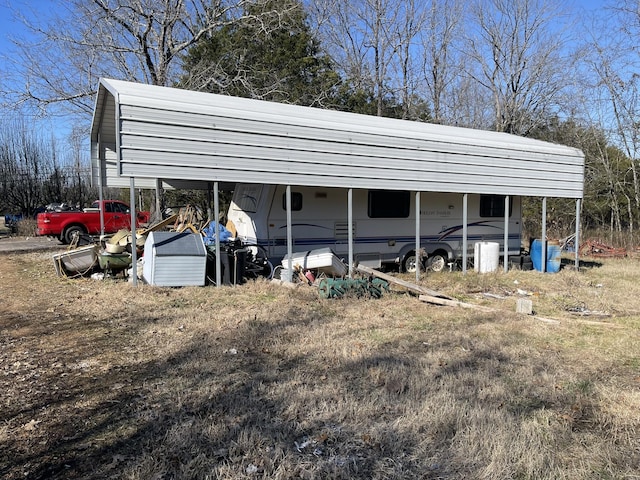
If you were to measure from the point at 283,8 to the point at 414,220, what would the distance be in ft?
41.3

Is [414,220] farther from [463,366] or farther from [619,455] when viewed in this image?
[619,455]

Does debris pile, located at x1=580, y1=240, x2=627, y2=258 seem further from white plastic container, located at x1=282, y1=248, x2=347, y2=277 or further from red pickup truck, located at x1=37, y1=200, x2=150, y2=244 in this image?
red pickup truck, located at x1=37, y1=200, x2=150, y2=244

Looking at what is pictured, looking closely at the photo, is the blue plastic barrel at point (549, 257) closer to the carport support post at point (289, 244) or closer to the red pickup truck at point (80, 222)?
the carport support post at point (289, 244)

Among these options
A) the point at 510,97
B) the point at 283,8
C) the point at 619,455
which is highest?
the point at 283,8

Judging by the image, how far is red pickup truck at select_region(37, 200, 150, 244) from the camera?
716 inches

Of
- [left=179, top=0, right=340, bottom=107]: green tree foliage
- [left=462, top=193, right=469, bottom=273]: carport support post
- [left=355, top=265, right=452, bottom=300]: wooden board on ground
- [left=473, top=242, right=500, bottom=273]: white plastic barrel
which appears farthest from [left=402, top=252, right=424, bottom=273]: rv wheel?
[left=179, top=0, right=340, bottom=107]: green tree foliage

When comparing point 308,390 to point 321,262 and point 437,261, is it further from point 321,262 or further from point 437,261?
point 437,261

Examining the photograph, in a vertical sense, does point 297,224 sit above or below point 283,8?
below

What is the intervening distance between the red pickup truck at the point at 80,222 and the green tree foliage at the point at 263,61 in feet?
19.1

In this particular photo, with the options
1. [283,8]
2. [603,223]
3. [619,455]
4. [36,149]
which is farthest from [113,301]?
A: [36,149]

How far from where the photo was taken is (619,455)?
3.09m

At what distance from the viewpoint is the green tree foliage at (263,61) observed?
63.2 feet

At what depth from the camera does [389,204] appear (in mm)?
11703

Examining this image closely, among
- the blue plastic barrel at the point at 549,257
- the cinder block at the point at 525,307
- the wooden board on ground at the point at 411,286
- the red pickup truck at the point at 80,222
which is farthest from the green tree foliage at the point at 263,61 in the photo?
the cinder block at the point at 525,307
